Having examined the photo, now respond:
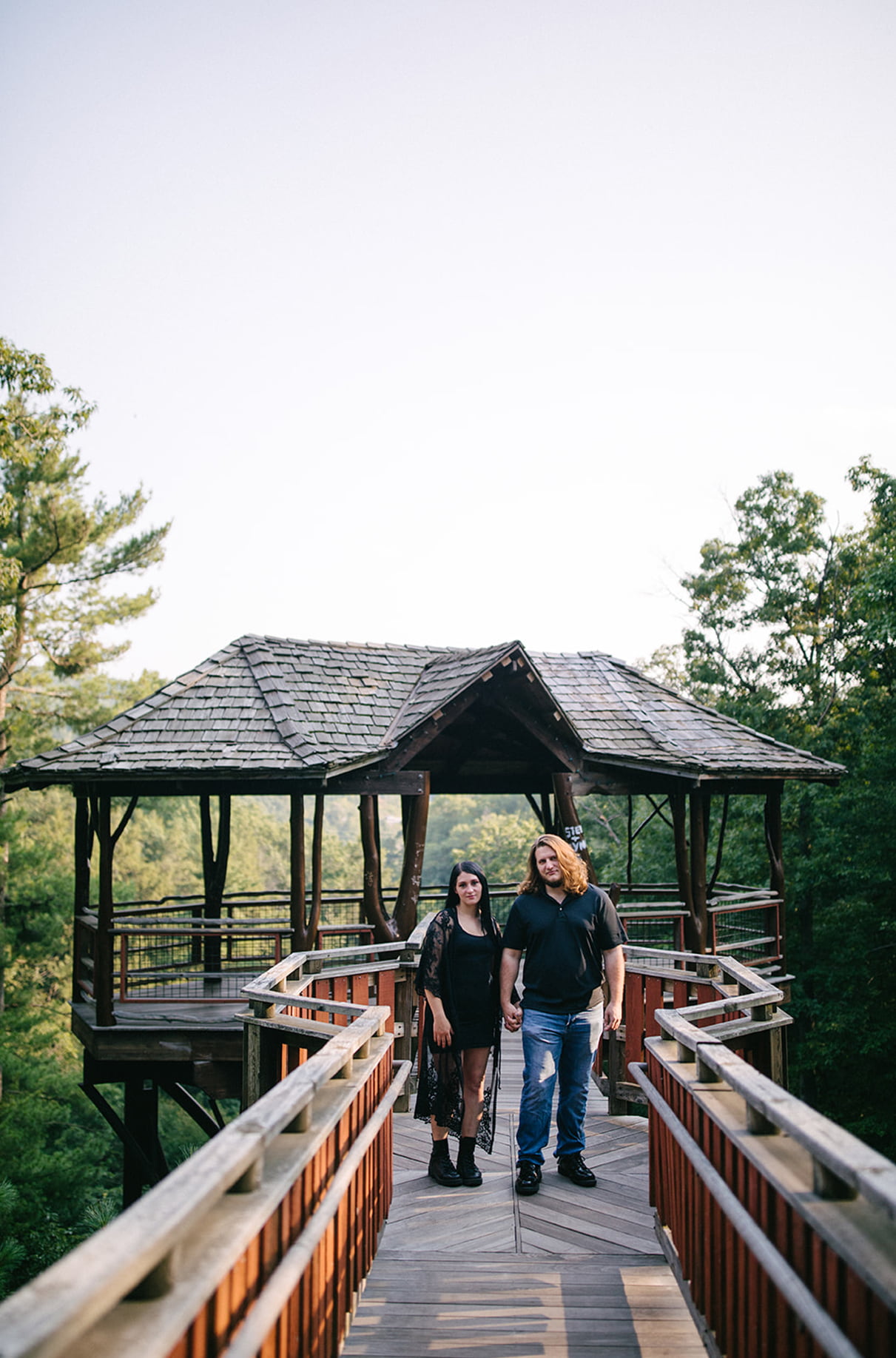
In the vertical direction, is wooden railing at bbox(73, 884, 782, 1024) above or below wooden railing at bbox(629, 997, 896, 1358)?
below

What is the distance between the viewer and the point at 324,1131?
3328mm

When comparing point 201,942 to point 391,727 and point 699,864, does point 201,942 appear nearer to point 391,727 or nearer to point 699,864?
point 391,727

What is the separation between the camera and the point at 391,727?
12289 mm

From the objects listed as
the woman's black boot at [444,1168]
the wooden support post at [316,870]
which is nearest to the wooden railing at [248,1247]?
the woman's black boot at [444,1168]

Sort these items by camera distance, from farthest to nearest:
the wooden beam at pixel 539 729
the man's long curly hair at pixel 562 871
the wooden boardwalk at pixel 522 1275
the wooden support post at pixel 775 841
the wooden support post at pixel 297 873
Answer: the wooden support post at pixel 775 841 → the wooden beam at pixel 539 729 → the wooden support post at pixel 297 873 → the man's long curly hair at pixel 562 871 → the wooden boardwalk at pixel 522 1275

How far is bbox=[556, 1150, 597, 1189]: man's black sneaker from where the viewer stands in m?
5.64

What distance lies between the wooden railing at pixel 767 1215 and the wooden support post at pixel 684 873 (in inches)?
283

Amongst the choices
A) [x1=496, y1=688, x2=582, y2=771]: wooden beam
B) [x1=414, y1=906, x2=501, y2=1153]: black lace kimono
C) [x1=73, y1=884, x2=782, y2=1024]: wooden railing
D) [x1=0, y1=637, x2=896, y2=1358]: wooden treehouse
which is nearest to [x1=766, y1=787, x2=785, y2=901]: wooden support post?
[x1=0, y1=637, x2=896, y2=1358]: wooden treehouse

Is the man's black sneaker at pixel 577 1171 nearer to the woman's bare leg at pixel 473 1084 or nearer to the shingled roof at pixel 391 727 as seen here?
the woman's bare leg at pixel 473 1084

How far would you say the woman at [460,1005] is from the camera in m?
5.33

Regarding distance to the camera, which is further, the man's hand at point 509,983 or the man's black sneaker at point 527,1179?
the man's black sneaker at point 527,1179

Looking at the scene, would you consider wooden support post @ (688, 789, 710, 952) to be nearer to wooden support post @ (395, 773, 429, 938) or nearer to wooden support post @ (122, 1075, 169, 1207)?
wooden support post @ (395, 773, 429, 938)

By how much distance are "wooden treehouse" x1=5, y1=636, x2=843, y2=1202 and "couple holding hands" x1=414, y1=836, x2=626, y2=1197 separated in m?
2.67

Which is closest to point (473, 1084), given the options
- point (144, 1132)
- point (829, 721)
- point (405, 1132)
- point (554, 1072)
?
point (554, 1072)
